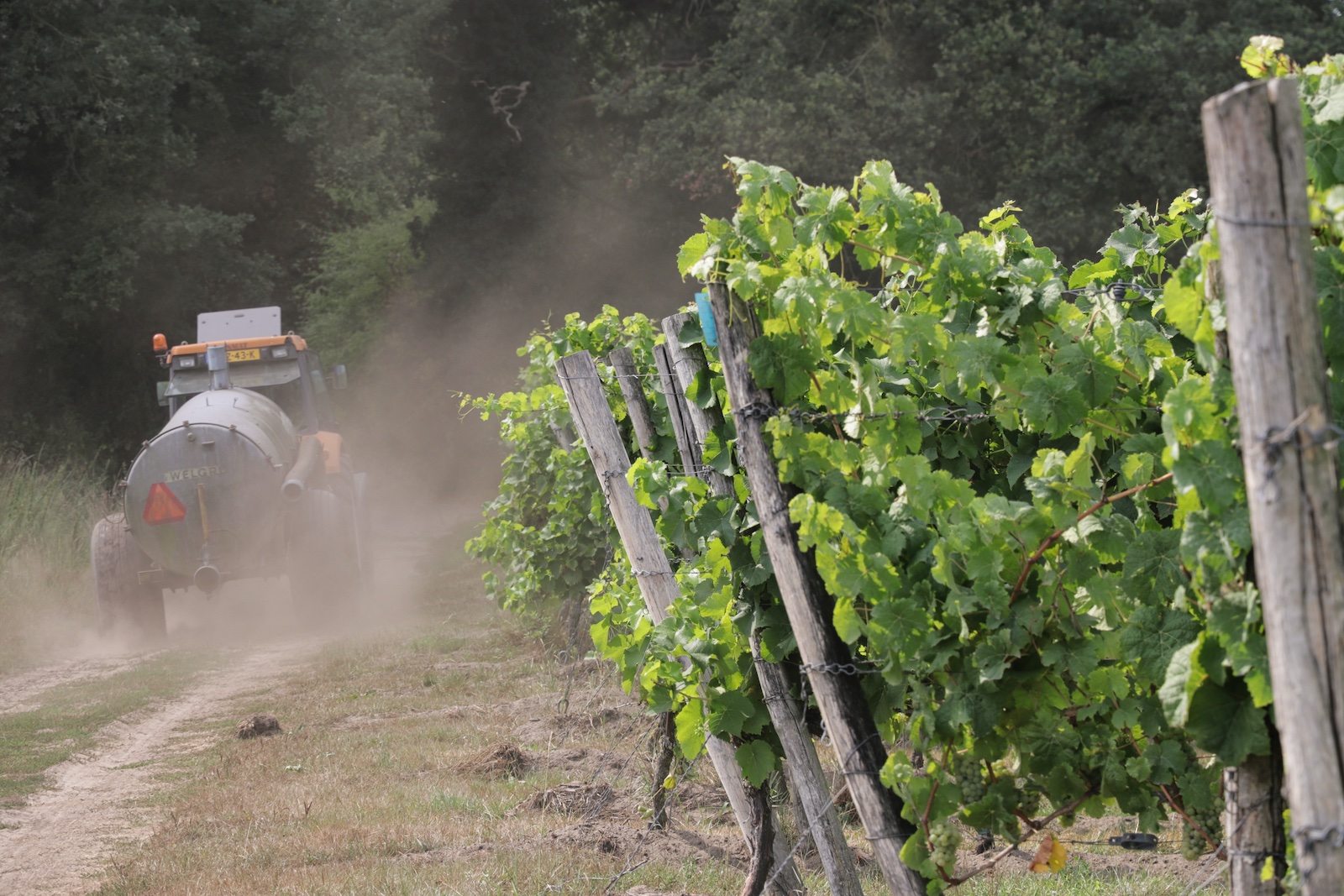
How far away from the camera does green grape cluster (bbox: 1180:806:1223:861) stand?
2.58 m

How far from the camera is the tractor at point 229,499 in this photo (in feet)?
40.7

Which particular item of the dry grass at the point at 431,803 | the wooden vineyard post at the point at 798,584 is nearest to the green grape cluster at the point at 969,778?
the wooden vineyard post at the point at 798,584

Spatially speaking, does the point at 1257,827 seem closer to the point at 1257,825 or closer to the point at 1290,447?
the point at 1257,825

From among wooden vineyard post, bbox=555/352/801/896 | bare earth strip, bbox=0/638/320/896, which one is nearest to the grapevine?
wooden vineyard post, bbox=555/352/801/896

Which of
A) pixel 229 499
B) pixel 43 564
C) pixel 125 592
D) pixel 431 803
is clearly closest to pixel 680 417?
pixel 431 803

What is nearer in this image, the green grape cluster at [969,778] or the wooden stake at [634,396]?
the green grape cluster at [969,778]

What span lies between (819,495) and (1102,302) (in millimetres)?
854

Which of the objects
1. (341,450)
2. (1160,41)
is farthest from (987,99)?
(341,450)

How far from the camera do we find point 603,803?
5.59 meters

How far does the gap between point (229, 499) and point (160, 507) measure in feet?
2.17

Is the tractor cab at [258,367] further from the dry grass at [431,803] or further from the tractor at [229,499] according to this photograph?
the dry grass at [431,803]

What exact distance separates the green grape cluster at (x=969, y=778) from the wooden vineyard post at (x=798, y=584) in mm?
238

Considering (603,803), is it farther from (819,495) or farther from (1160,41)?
(1160,41)

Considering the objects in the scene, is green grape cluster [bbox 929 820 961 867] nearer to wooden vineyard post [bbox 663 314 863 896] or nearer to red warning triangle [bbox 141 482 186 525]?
wooden vineyard post [bbox 663 314 863 896]
